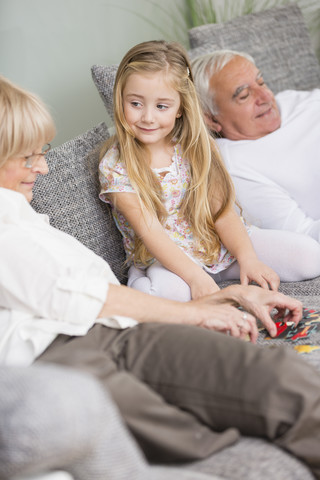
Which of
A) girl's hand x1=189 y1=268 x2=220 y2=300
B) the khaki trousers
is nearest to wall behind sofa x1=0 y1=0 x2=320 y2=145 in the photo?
girl's hand x1=189 y1=268 x2=220 y2=300

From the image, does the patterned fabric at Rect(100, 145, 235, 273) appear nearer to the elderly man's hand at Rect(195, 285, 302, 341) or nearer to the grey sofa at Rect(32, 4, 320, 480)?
the grey sofa at Rect(32, 4, 320, 480)

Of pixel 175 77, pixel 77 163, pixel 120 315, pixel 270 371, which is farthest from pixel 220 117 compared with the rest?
pixel 270 371

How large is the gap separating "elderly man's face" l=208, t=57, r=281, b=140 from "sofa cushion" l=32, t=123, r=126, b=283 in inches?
22.3

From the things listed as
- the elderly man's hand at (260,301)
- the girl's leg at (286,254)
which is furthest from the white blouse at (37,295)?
the girl's leg at (286,254)

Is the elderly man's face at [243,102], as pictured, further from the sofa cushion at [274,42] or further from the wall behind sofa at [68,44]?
the wall behind sofa at [68,44]

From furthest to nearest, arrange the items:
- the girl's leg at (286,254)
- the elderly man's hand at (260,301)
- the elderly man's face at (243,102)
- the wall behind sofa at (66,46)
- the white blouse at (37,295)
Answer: the wall behind sofa at (66,46), the elderly man's face at (243,102), the girl's leg at (286,254), the elderly man's hand at (260,301), the white blouse at (37,295)

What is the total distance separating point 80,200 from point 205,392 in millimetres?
904

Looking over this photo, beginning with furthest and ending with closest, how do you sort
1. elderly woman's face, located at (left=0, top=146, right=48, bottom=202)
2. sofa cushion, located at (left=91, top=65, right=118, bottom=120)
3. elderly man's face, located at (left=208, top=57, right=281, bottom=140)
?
elderly man's face, located at (left=208, top=57, right=281, bottom=140)
sofa cushion, located at (left=91, top=65, right=118, bottom=120)
elderly woman's face, located at (left=0, top=146, right=48, bottom=202)

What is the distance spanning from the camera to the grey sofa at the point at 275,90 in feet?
3.26

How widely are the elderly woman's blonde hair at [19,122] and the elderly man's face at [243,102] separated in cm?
106

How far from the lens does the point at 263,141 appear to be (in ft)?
7.38

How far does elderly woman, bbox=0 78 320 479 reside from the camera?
102 centimetres

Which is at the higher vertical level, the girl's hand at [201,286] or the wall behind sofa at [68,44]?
the wall behind sofa at [68,44]

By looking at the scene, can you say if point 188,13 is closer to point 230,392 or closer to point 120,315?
point 120,315
